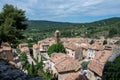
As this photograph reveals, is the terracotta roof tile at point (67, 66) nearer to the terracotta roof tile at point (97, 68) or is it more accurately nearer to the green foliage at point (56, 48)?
the terracotta roof tile at point (97, 68)

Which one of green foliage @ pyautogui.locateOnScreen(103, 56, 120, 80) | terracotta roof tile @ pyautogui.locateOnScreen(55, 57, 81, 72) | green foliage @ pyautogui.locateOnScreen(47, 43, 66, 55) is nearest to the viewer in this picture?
green foliage @ pyautogui.locateOnScreen(103, 56, 120, 80)

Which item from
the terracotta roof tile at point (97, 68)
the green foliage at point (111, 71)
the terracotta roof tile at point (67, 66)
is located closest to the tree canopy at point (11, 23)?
the terracotta roof tile at point (67, 66)

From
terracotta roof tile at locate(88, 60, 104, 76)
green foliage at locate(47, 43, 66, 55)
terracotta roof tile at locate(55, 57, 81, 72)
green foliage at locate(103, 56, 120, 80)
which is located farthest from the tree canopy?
green foliage at locate(47, 43, 66, 55)

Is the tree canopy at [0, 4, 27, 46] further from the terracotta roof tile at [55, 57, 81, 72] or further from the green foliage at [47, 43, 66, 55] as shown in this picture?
the green foliage at [47, 43, 66, 55]

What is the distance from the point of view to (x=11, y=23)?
82.1 feet

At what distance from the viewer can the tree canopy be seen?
23.4 metres

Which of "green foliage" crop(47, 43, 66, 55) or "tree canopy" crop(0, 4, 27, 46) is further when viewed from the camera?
"green foliage" crop(47, 43, 66, 55)

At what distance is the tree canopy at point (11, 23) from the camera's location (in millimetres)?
23359

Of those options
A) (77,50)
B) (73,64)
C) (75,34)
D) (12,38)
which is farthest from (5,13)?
(75,34)

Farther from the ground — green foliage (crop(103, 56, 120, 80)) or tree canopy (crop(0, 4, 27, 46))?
tree canopy (crop(0, 4, 27, 46))

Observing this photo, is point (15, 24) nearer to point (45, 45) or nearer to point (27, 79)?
point (27, 79)

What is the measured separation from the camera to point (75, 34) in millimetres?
174125

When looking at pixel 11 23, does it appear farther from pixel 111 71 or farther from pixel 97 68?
pixel 111 71

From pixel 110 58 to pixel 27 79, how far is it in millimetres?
35021
